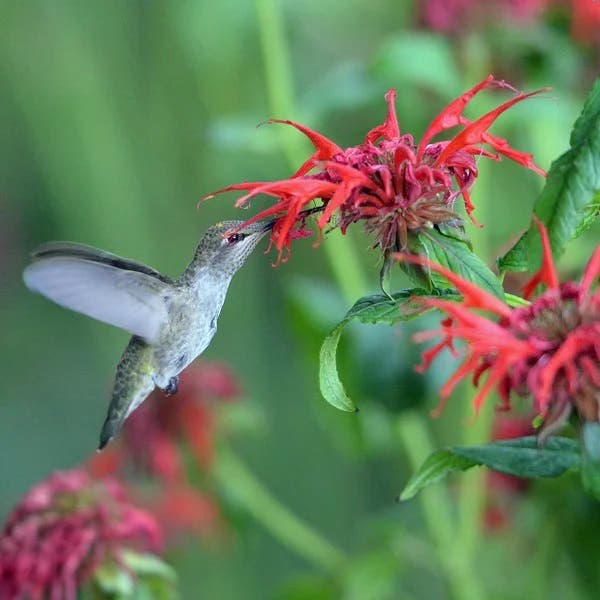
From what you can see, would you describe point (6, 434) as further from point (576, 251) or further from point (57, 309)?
point (576, 251)

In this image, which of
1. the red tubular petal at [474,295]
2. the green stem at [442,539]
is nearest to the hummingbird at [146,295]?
the red tubular petal at [474,295]

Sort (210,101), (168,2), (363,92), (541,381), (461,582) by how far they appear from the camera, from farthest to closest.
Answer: (168,2) → (210,101) → (363,92) → (461,582) → (541,381)

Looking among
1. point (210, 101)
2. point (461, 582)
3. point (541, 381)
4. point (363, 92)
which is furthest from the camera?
point (210, 101)

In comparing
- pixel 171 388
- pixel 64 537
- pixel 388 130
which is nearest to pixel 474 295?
pixel 388 130

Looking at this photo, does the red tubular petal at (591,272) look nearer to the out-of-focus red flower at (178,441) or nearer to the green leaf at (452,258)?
the green leaf at (452,258)

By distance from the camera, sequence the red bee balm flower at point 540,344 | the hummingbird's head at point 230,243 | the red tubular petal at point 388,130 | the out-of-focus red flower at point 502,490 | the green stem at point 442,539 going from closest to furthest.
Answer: the red bee balm flower at point 540,344 → the red tubular petal at point 388,130 → the hummingbird's head at point 230,243 → the green stem at point 442,539 → the out-of-focus red flower at point 502,490

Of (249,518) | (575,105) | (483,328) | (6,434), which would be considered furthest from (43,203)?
(483,328)
